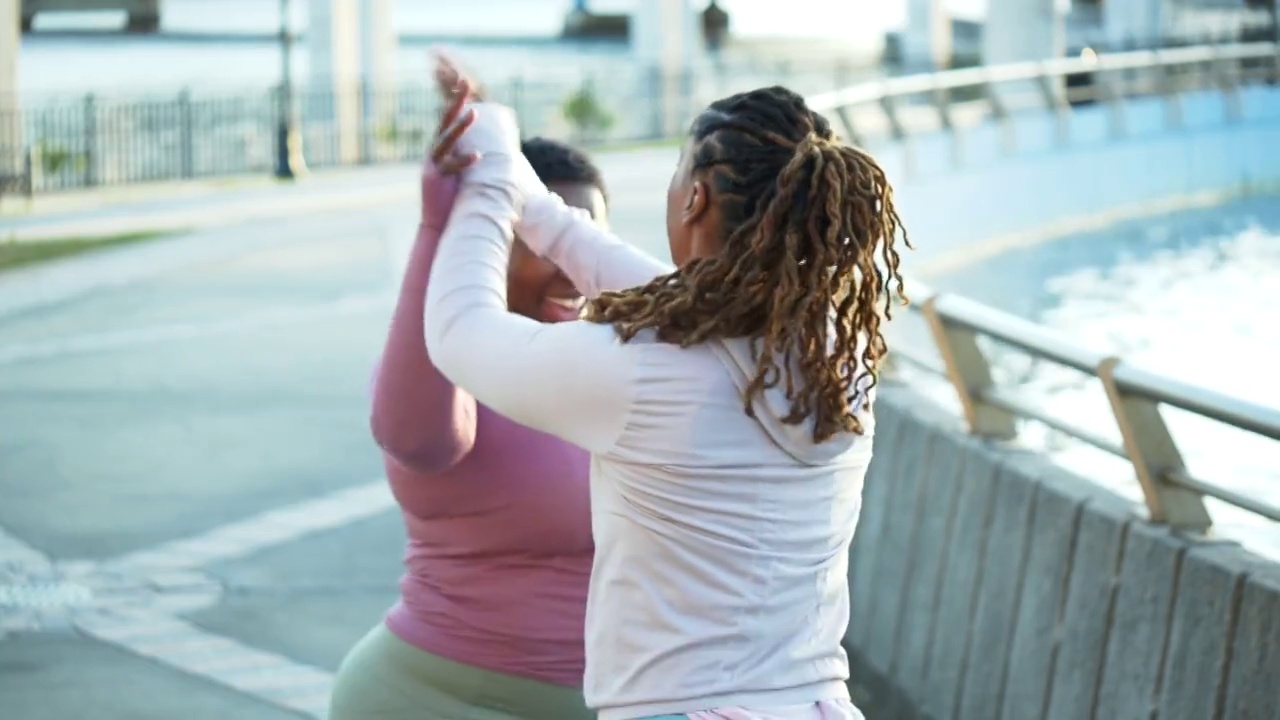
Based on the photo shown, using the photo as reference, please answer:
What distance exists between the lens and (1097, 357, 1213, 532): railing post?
196 inches

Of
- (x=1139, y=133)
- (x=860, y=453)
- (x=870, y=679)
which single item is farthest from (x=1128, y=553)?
(x=1139, y=133)

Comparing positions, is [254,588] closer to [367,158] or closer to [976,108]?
[976,108]

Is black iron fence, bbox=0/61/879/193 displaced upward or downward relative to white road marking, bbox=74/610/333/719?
downward

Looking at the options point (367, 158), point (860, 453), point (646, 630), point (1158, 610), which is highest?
point (860, 453)

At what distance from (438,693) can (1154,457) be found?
2.04m

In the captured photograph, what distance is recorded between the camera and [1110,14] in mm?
54594

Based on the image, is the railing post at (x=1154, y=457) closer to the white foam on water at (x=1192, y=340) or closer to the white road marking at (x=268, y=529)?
the white foam on water at (x=1192, y=340)

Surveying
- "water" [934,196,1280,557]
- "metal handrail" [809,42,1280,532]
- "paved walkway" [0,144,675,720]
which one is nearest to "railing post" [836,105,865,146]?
"water" [934,196,1280,557]

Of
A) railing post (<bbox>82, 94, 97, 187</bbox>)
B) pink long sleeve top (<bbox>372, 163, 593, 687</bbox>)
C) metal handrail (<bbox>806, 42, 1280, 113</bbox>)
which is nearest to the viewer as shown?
pink long sleeve top (<bbox>372, 163, 593, 687</bbox>)

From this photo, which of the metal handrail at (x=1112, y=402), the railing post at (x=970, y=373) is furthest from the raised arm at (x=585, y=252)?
the railing post at (x=970, y=373)

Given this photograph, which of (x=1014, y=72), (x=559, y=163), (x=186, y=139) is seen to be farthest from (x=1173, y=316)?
(x=186, y=139)

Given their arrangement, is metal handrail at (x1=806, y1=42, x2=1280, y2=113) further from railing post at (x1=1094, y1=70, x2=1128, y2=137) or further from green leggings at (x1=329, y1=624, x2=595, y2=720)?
green leggings at (x1=329, y1=624, x2=595, y2=720)

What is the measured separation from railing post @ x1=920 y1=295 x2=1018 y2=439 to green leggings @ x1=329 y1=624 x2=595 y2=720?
2.87 m

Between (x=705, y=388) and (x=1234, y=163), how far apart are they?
83.4 ft
